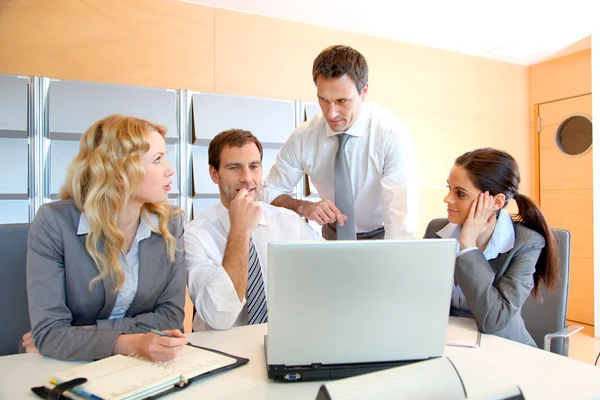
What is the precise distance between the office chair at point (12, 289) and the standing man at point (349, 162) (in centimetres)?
101

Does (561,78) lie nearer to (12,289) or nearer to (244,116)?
(244,116)

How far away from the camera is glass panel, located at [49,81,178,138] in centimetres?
304

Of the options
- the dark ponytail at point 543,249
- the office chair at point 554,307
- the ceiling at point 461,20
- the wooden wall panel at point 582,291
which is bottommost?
the wooden wall panel at point 582,291

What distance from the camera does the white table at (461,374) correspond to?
981 millimetres

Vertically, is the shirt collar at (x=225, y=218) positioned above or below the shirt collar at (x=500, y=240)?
above

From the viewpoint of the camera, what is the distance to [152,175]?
1.54 meters

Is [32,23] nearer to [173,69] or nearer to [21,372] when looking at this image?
[173,69]

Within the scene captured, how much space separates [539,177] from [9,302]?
196 inches

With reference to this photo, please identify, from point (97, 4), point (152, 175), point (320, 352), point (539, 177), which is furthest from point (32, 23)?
point (539, 177)

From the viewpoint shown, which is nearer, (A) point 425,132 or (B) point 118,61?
(B) point 118,61

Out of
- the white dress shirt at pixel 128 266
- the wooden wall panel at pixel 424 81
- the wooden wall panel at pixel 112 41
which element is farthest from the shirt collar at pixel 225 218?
the wooden wall panel at pixel 424 81

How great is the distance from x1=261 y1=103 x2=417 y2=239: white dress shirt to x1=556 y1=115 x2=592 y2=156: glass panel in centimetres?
320

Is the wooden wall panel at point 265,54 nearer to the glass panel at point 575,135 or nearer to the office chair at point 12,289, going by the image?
the office chair at point 12,289

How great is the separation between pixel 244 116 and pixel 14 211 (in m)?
1.60
